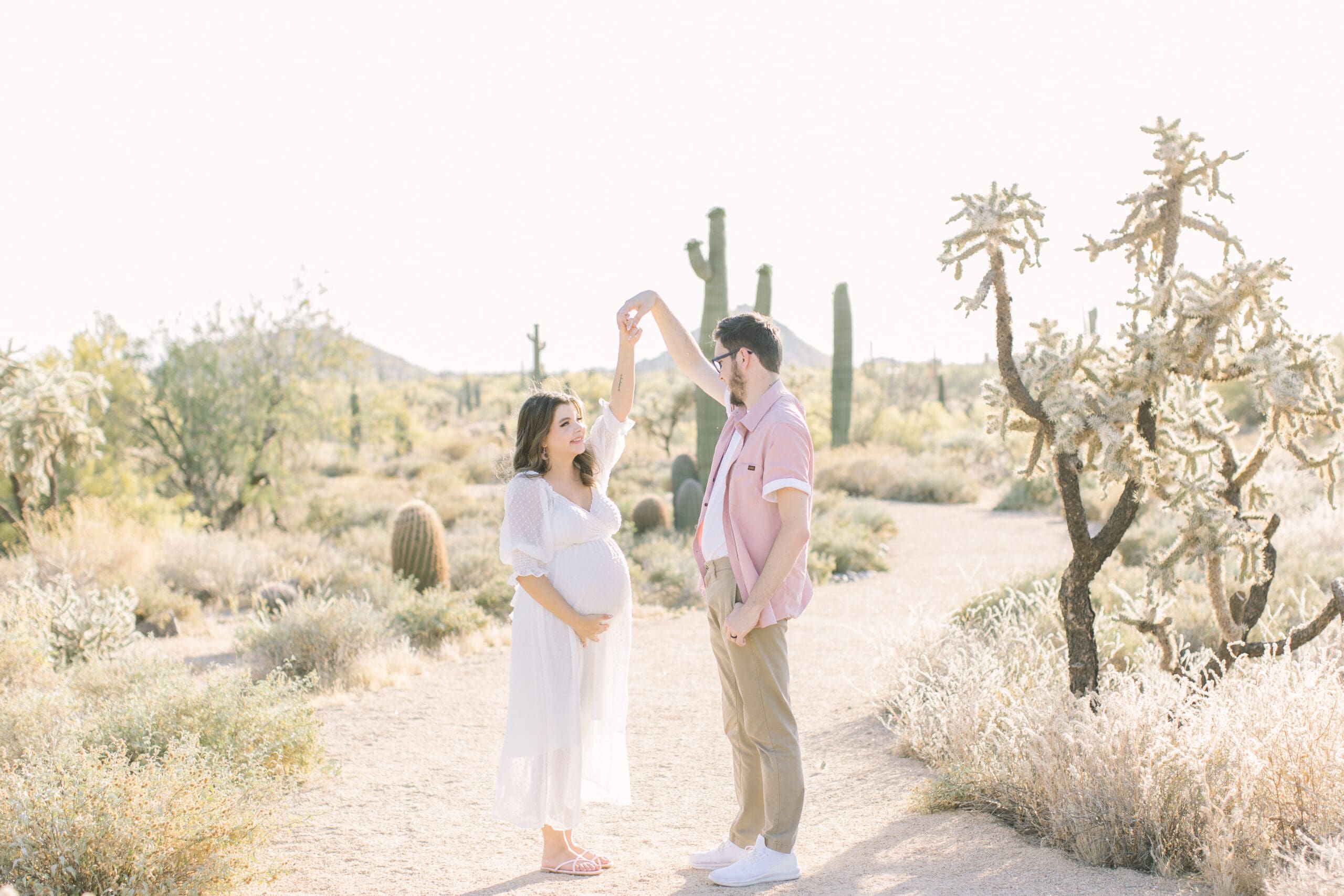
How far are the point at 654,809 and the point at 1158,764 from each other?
247 centimetres

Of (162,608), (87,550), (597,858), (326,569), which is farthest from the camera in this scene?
(326,569)

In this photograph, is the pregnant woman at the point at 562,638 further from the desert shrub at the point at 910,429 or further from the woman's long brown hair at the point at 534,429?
the desert shrub at the point at 910,429

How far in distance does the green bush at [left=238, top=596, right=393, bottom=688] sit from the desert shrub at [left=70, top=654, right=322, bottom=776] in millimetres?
1758

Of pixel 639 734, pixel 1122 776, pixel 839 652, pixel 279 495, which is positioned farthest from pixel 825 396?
pixel 1122 776

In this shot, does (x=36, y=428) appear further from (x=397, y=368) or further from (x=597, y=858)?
(x=397, y=368)

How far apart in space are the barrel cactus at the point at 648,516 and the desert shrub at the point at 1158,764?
9.78 m

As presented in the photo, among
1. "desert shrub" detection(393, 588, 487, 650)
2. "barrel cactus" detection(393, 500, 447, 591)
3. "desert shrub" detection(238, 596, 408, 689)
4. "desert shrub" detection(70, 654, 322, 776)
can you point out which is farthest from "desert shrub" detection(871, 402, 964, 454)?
"desert shrub" detection(70, 654, 322, 776)

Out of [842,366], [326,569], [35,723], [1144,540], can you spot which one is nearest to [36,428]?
[326,569]

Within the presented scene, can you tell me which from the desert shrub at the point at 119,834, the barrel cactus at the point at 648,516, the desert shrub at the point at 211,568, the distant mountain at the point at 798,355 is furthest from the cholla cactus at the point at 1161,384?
the distant mountain at the point at 798,355

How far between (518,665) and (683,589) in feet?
24.9

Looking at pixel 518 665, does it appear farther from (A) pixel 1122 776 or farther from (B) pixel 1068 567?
(B) pixel 1068 567

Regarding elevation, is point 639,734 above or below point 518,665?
below

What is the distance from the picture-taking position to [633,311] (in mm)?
4012

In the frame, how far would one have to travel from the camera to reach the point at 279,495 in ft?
49.8
